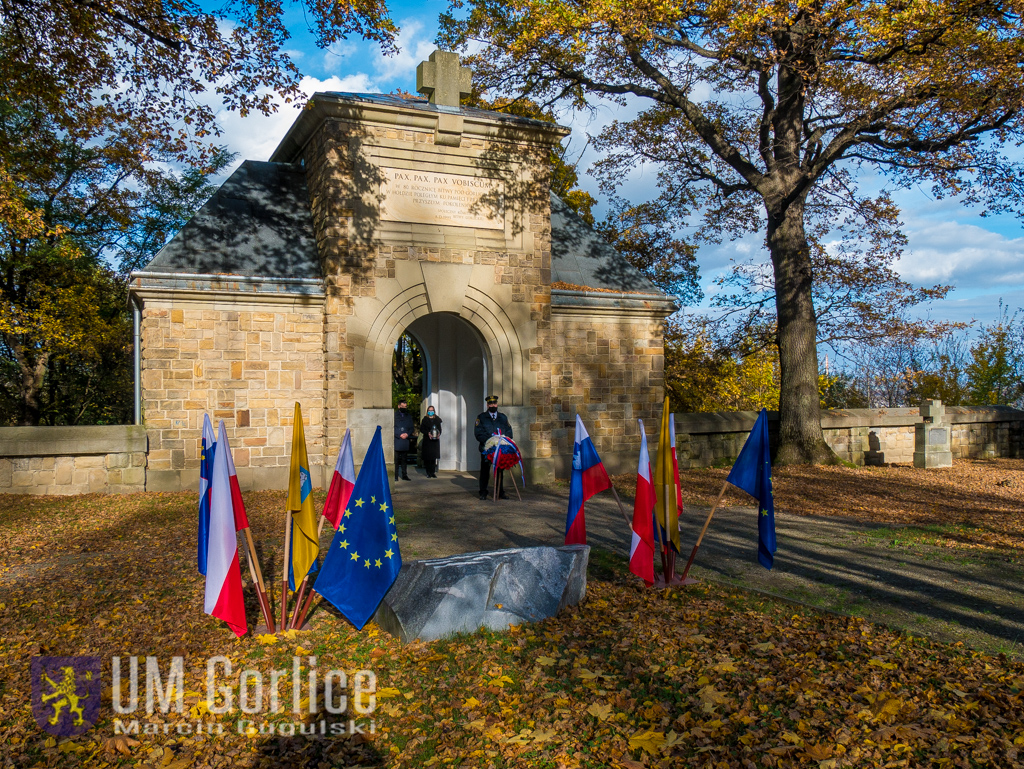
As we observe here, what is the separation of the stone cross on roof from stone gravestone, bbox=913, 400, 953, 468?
495 inches

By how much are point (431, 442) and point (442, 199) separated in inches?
175

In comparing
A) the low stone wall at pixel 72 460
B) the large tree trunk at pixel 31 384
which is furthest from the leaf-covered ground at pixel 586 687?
the large tree trunk at pixel 31 384

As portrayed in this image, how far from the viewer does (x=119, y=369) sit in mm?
23312

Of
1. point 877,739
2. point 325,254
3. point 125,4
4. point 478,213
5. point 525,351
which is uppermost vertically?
point 125,4

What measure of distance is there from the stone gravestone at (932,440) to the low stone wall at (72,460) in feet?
52.4

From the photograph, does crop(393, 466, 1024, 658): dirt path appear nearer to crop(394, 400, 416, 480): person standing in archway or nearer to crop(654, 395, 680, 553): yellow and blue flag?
crop(654, 395, 680, 553): yellow and blue flag

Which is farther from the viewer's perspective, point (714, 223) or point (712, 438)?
point (714, 223)

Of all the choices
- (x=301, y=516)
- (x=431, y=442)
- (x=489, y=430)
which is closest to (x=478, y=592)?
(x=301, y=516)

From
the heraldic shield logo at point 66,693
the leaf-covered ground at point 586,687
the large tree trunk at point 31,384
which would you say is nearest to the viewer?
the leaf-covered ground at point 586,687

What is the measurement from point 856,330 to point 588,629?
1391cm

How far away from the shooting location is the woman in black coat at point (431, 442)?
44.3 feet

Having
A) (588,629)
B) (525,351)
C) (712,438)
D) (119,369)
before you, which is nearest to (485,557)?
(588,629)

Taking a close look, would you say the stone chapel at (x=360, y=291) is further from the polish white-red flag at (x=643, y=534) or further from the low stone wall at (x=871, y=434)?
the polish white-red flag at (x=643, y=534)

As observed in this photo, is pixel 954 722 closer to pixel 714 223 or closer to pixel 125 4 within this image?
pixel 125 4
